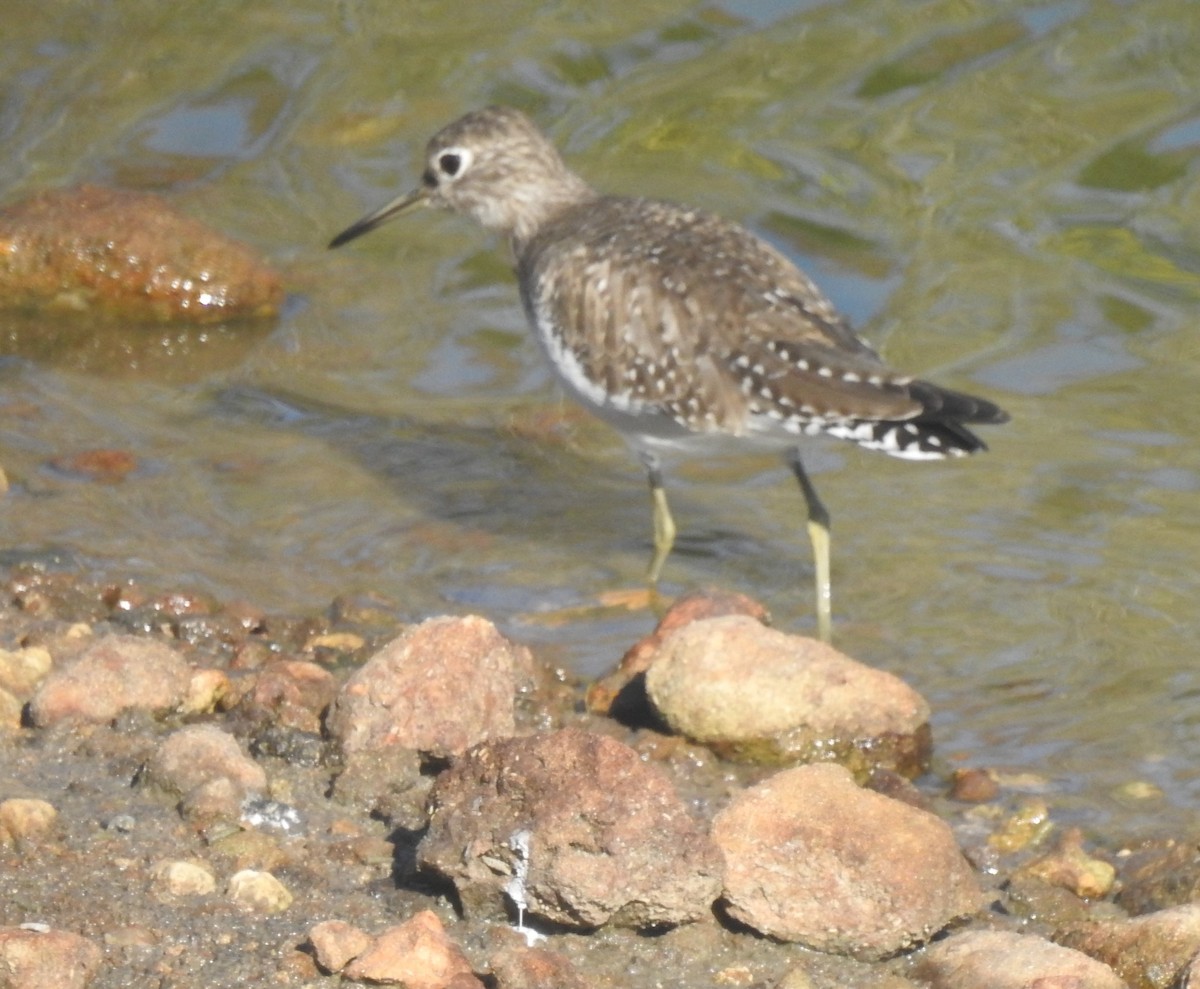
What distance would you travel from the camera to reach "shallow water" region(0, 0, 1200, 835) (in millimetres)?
6461

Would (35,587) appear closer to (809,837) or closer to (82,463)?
(82,463)

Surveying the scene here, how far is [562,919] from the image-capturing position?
409 cm

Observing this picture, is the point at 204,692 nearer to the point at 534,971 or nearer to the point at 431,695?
the point at 431,695

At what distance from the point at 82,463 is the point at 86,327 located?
1.97 m

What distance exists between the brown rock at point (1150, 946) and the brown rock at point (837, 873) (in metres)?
0.34

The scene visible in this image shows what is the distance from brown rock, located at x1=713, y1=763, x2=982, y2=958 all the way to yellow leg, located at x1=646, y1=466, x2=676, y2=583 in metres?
2.74

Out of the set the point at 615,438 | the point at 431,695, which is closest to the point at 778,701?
the point at 431,695

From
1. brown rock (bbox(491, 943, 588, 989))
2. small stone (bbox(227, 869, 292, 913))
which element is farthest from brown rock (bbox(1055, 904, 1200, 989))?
small stone (bbox(227, 869, 292, 913))

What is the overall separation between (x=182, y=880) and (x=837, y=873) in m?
1.38

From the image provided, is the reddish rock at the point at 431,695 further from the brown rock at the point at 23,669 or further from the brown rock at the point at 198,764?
the brown rock at the point at 23,669

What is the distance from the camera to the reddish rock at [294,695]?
16.8 ft

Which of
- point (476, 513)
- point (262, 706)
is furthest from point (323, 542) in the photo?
point (262, 706)

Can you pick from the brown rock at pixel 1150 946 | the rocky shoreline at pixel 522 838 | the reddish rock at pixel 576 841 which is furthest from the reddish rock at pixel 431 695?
the brown rock at pixel 1150 946

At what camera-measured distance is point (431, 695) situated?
4.93m
